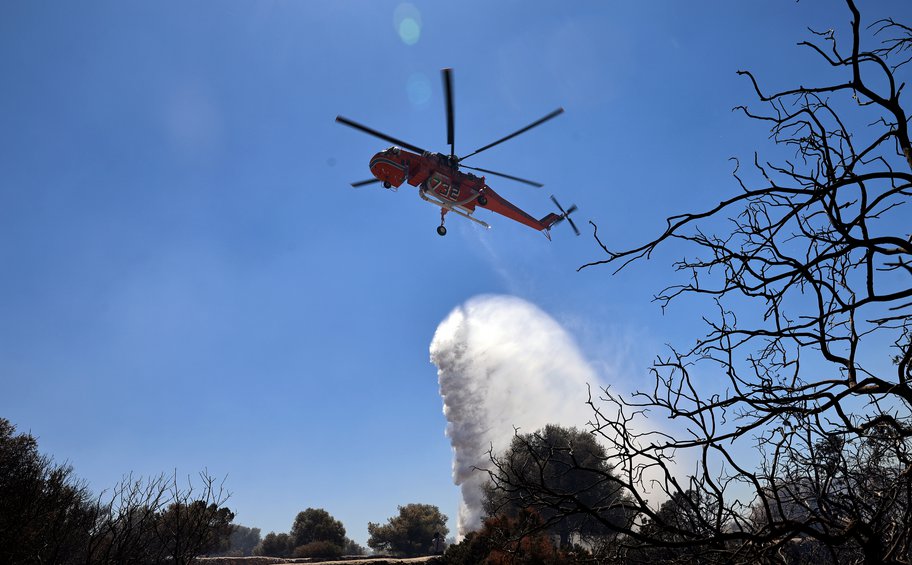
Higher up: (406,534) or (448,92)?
(448,92)

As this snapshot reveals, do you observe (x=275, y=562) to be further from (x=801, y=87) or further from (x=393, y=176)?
(x=801, y=87)

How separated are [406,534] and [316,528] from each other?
9.55m

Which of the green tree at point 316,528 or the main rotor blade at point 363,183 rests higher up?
the main rotor blade at point 363,183

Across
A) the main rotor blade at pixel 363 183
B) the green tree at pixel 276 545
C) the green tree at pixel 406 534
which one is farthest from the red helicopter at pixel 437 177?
the green tree at pixel 276 545

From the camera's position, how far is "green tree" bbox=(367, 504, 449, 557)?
171 feet

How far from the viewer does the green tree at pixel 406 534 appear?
52.1 metres

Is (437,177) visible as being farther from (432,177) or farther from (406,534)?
(406,534)

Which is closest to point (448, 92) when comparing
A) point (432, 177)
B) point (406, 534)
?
point (432, 177)

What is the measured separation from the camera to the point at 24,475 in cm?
2216

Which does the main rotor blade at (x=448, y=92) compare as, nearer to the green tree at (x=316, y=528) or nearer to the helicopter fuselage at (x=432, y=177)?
the helicopter fuselage at (x=432, y=177)

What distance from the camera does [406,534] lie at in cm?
5228

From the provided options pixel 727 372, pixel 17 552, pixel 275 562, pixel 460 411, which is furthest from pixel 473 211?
pixel 460 411

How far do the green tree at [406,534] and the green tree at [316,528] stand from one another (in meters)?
3.43

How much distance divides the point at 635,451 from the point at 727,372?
788 mm
